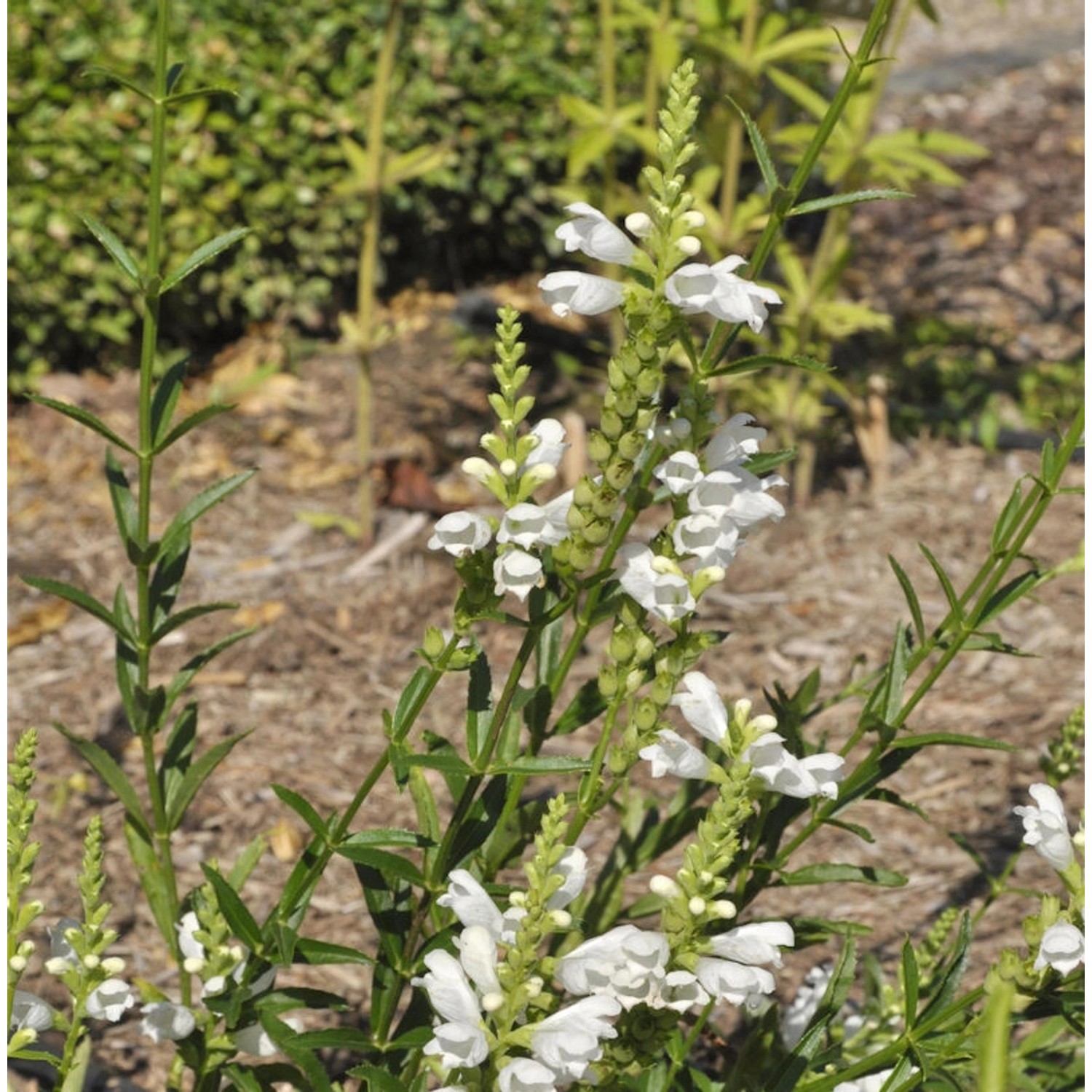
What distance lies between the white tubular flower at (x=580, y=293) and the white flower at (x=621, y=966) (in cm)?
64

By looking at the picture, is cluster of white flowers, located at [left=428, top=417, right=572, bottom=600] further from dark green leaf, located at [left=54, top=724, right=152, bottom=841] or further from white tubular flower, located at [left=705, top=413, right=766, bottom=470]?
dark green leaf, located at [left=54, top=724, right=152, bottom=841]

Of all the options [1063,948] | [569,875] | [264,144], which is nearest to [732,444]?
[569,875]

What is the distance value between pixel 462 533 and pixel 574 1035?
512mm

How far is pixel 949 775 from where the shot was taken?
366 cm

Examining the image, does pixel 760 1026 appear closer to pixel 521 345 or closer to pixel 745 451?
pixel 745 451

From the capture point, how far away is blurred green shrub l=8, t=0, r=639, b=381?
4977 millimetres

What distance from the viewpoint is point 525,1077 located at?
136 cm

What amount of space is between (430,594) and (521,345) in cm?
278

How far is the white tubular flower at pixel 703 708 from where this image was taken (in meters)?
1.65

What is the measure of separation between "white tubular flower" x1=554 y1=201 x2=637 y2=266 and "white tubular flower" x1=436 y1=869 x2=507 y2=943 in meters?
0.65

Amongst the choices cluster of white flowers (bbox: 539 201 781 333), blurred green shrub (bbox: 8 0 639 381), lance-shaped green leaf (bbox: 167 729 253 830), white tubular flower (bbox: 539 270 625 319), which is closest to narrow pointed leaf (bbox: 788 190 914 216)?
cluster of white flowers (bbox: 539 201 781 333)

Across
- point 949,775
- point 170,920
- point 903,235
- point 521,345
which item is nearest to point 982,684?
point 949,775

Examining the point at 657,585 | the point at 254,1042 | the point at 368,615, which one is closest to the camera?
the point at 657,585

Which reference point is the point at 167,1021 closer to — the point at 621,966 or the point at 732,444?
the point at 621,966
